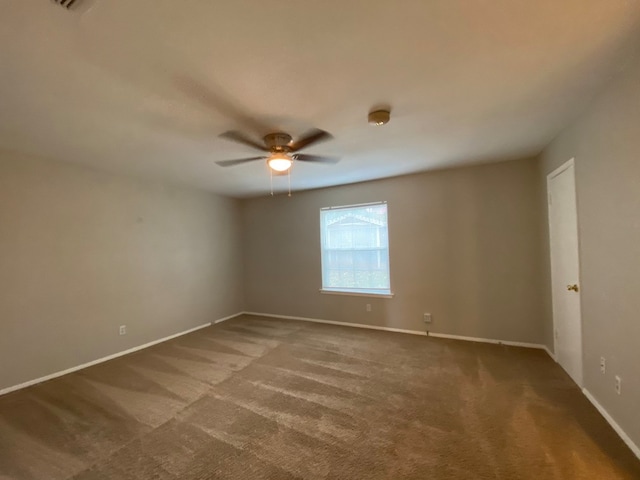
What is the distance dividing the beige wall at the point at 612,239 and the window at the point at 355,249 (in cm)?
242

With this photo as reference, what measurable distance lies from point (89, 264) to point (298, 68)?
3.59 meters

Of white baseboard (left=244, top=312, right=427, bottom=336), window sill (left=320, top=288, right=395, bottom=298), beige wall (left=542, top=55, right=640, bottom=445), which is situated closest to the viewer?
beige wall (left=542, top=55, right=640, bottom=445)

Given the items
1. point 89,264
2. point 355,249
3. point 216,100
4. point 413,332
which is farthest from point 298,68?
point 413,332

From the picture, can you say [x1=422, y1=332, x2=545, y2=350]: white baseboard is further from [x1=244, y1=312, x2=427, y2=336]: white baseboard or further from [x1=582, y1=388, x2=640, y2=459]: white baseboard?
[x1=582, y1=388, x2=640, y2=459]: white baseboard

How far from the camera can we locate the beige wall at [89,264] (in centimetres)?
291

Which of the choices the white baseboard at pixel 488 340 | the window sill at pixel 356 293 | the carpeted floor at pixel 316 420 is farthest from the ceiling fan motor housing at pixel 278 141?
the white baseboard at pixel 488 340

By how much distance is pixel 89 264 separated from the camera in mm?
3484

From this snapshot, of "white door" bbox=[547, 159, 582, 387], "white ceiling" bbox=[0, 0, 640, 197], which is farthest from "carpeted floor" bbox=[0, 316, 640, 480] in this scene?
"white ceiling" bbox=[0, 0, 640, 197]

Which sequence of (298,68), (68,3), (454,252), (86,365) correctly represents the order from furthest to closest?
1. (454,252)
2. (86,365)
3. (298,68)
4. (68,3)

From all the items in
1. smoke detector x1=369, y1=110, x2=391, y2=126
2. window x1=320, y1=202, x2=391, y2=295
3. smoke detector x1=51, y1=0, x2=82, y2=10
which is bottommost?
window x1=320, y1=202, x2=391, y2=295

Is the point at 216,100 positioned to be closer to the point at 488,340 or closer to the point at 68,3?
the point at 68,3

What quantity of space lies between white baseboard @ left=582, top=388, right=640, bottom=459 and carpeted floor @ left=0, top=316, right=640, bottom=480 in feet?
0.15

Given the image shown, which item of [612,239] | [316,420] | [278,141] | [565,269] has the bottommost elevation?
[316,420]

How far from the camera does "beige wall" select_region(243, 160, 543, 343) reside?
11.8 ft
